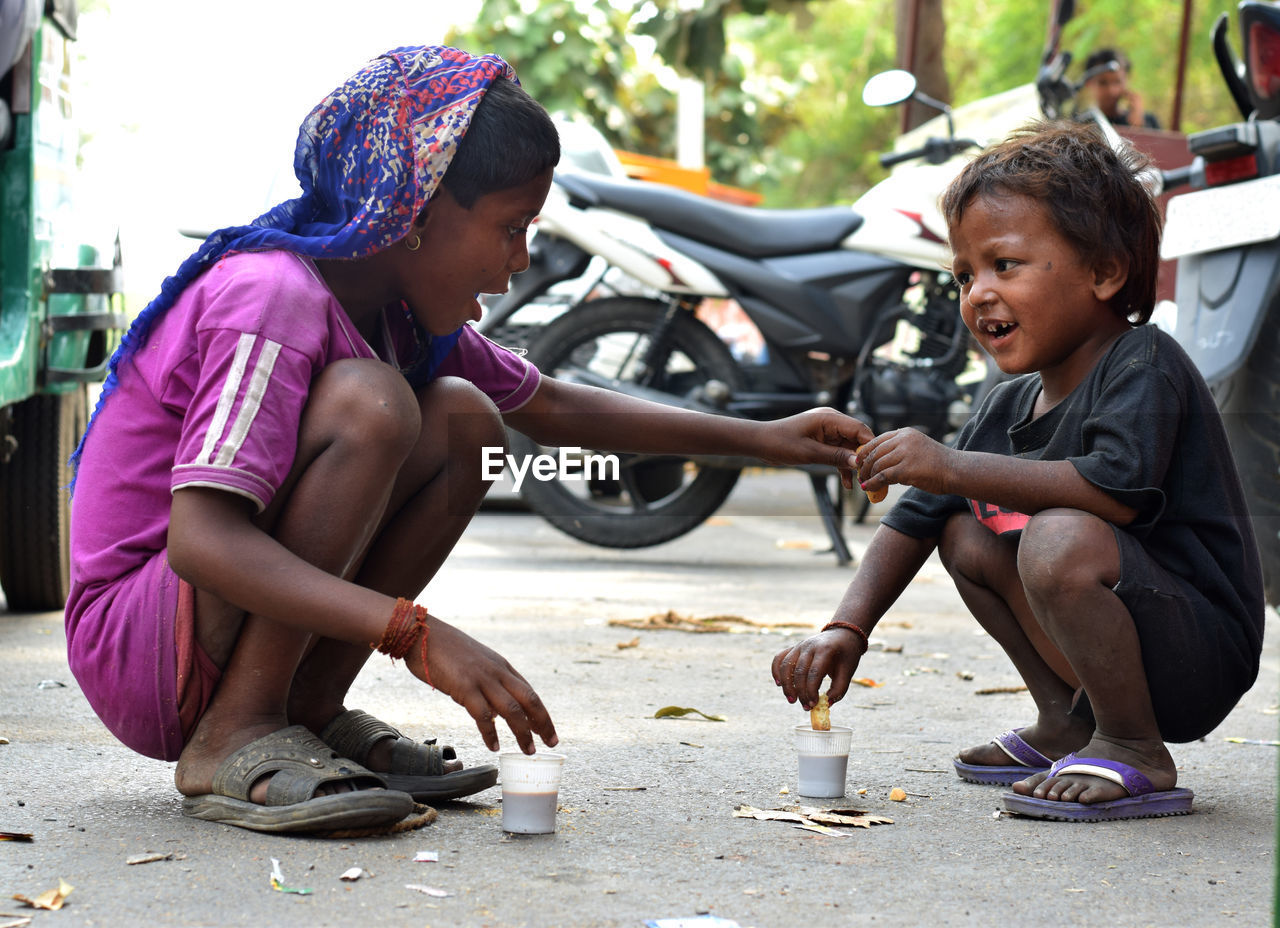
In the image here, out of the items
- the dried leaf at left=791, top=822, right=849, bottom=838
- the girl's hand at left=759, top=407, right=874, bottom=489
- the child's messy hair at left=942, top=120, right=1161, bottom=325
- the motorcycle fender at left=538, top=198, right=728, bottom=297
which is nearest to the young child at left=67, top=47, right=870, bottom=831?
the dried leaf at left=791, top=822, right=849, bottom=838

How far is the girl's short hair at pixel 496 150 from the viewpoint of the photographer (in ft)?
7.62

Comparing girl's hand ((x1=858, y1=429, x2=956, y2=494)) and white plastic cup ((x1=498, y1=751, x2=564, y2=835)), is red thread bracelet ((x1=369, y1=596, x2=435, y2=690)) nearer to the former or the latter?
white plastic cup ((x1=498, y1=751, x2=564, y2=835))

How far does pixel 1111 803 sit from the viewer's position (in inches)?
94.9

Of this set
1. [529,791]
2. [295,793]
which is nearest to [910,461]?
[529,791]

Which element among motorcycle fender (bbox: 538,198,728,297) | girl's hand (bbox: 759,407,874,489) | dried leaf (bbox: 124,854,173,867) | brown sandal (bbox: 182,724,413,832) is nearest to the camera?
dried leaf (bbox: 124,854,173,867)

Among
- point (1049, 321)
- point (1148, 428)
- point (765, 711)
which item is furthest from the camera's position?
point (765, 711)

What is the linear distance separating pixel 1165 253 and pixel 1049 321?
1980mm

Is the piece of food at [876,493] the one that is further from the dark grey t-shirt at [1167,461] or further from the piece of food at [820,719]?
the piece of food at [820,719]

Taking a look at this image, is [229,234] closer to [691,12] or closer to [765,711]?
[765,711]

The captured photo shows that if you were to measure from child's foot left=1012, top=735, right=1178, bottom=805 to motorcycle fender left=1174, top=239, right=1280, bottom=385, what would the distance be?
68.2 inches

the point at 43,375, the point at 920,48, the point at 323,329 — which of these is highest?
the point at 920,48

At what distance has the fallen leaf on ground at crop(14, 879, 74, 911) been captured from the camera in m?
1.83

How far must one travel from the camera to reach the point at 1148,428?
2434 millimetres

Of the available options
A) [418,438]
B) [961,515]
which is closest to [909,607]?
[961,515]
